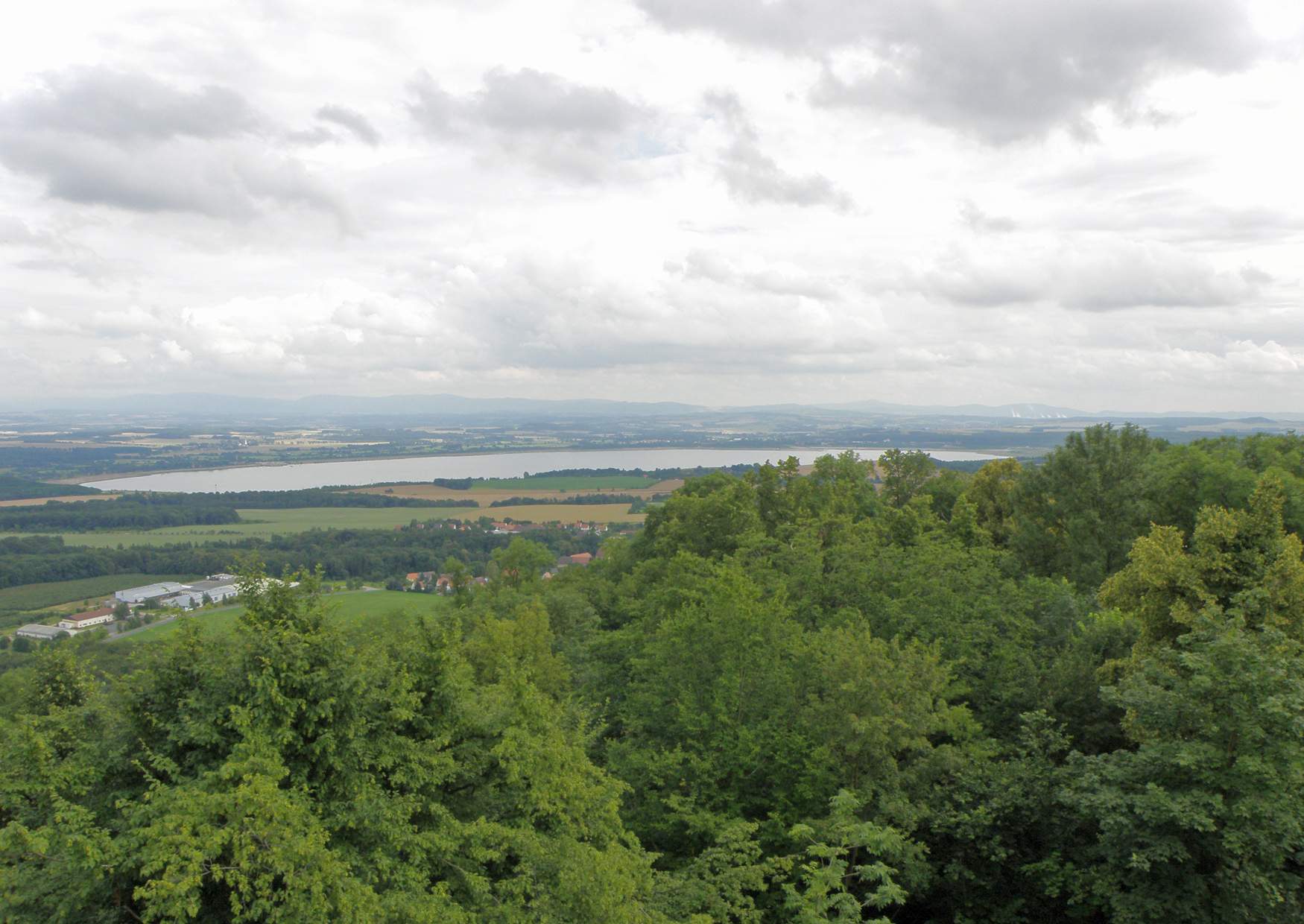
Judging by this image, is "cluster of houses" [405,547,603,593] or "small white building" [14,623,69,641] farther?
"cluster of houses" [405,547,603,593]

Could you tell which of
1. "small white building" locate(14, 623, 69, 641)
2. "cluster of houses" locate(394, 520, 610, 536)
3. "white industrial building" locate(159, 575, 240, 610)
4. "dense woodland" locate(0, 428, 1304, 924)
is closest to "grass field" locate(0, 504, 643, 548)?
"cluster of houses" locate(394, 520, 610, 536)

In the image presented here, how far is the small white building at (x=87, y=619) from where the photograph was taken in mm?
73000

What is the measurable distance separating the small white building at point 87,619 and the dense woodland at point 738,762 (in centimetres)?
5509

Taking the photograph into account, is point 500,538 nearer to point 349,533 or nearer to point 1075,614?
point 349,533

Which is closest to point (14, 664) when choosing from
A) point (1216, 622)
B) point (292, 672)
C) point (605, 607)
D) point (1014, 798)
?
point (605, 607)

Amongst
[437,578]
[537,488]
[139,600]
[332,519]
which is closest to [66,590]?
[139,600]

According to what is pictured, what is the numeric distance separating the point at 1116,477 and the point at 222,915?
38.3 m

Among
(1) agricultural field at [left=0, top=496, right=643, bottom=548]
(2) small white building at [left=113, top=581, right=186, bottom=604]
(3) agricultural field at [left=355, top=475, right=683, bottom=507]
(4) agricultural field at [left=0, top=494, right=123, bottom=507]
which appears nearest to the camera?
(2) small white building at [left=113, top=581, right=186, bottom=604]

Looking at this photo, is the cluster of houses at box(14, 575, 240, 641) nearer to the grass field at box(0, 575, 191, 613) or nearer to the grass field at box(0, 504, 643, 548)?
the grass field at box(0, 575, 191, 613)

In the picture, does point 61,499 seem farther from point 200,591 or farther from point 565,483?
point 565,483

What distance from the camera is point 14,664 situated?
56188mm

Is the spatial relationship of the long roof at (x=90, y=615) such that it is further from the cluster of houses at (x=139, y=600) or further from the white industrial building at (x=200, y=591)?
the white industrial building at (x=200, y=591)

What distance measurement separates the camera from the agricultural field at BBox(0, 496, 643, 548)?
12125 cm

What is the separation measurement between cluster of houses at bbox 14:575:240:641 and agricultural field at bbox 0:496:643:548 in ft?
83.3
